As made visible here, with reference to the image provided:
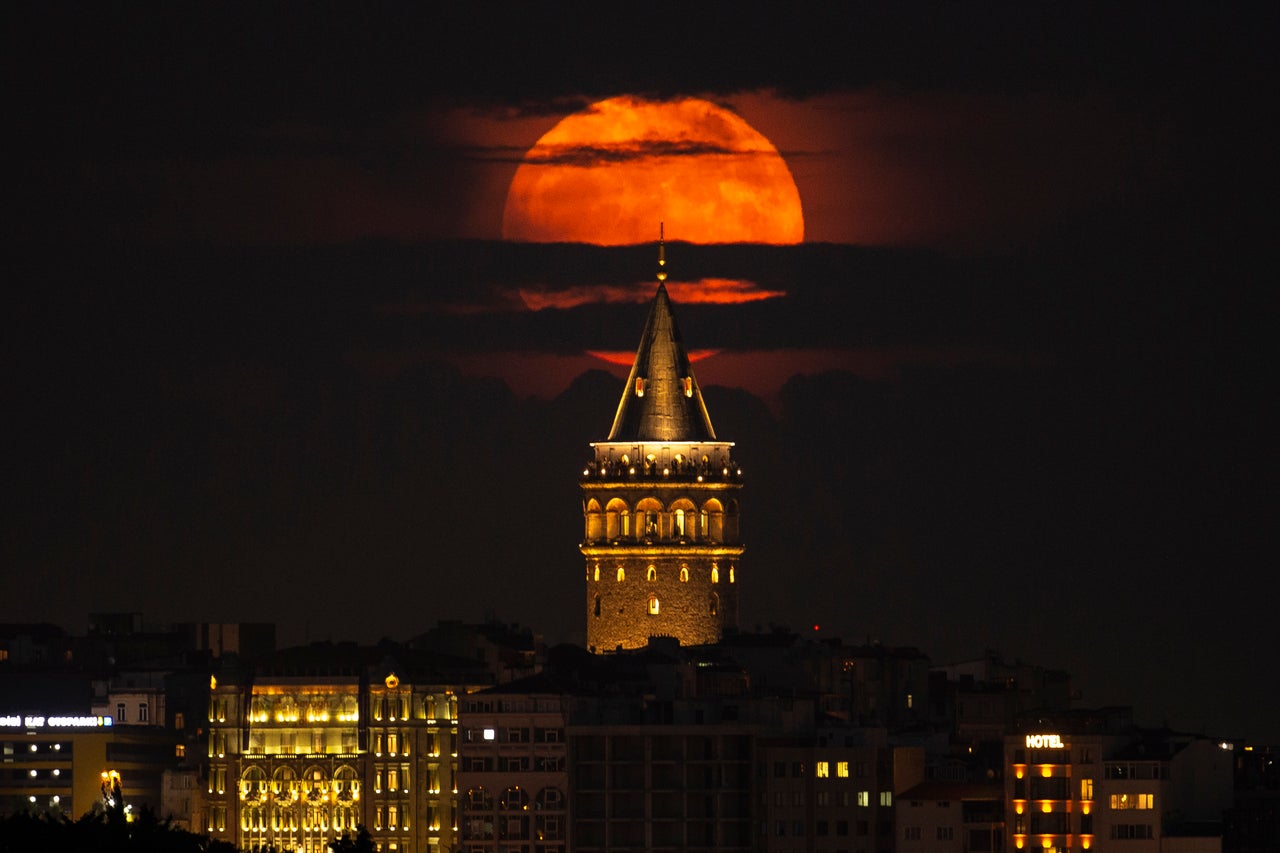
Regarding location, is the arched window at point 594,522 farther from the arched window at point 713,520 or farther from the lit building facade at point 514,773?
the lit building facade at point 514,773

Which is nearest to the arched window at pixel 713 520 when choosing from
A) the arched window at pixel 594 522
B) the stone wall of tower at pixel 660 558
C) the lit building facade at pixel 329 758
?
the stone wall of tower at pixel 660 558

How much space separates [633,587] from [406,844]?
16.8m

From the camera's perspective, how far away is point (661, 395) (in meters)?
176

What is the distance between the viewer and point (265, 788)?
16412cm

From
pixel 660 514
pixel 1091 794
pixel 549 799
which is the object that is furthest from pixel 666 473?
pixel 1091 794

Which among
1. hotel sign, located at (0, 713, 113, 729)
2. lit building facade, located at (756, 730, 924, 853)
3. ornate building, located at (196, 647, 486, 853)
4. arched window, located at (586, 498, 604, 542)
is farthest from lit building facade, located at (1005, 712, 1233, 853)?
hotel sign, located at (0, 713, 113, 729)

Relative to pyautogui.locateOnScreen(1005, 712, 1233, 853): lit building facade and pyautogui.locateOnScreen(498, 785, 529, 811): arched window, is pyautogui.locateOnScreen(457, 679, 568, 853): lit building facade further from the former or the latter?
pyautogui.locateOnScreen(1005, 712, 1233, 853): lit building facade

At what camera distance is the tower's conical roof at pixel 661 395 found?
17625 centimetres

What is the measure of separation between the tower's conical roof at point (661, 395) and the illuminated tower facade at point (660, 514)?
31 millimetres

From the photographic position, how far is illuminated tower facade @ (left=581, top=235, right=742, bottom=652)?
17500 centimetres

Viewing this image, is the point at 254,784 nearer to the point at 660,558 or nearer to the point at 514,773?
the point at 514,773

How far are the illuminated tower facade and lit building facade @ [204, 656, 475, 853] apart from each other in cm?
1029

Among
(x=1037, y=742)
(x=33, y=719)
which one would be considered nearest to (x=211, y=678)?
(x=33, y=719)

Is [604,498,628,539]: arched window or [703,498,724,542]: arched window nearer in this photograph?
[703,498,724,542]: arched window
